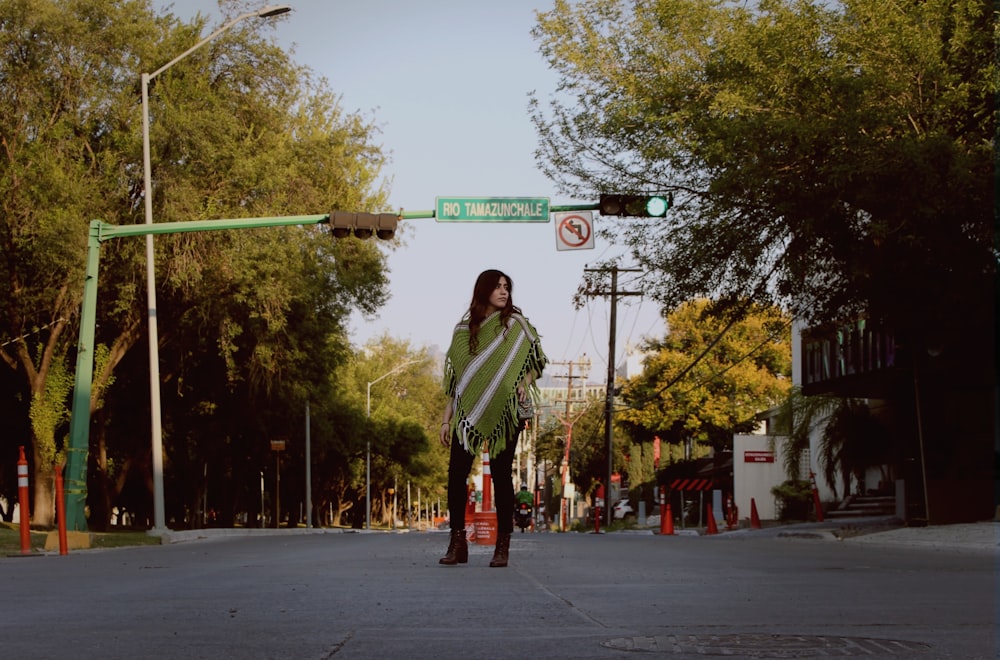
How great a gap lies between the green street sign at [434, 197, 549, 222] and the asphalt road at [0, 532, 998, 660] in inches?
428

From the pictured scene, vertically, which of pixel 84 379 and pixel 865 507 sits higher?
pixel 84 379

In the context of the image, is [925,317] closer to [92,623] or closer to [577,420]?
[92,623]

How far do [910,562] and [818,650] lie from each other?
9.31m

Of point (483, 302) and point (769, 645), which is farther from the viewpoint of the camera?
point (483, 302)

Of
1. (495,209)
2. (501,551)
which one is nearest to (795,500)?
(495,209)

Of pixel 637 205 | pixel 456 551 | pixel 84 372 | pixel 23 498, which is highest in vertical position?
pixel 637 205

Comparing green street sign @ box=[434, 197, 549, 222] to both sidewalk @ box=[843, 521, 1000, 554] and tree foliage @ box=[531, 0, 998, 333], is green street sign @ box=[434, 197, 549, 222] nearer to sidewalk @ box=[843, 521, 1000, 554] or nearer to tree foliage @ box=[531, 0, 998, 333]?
tree foliage @ box=[531, 0, 998, 333]

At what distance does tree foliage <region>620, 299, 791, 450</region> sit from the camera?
69250mm

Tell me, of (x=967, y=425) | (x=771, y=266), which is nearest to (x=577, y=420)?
(x=967, y=425)

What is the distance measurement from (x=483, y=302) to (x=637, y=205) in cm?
1229

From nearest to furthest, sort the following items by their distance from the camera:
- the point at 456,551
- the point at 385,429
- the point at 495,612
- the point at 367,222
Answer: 1. the point at 495,612
2. the point at 456,551
3. the point at 367,222
4. the point at 385,429

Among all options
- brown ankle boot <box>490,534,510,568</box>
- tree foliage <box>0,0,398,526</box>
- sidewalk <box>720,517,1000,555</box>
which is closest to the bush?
sidewalk <box>720,517,1000,555</box>

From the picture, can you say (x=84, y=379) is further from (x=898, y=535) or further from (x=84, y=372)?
(x=898, y=535)

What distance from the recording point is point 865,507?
36.6m
